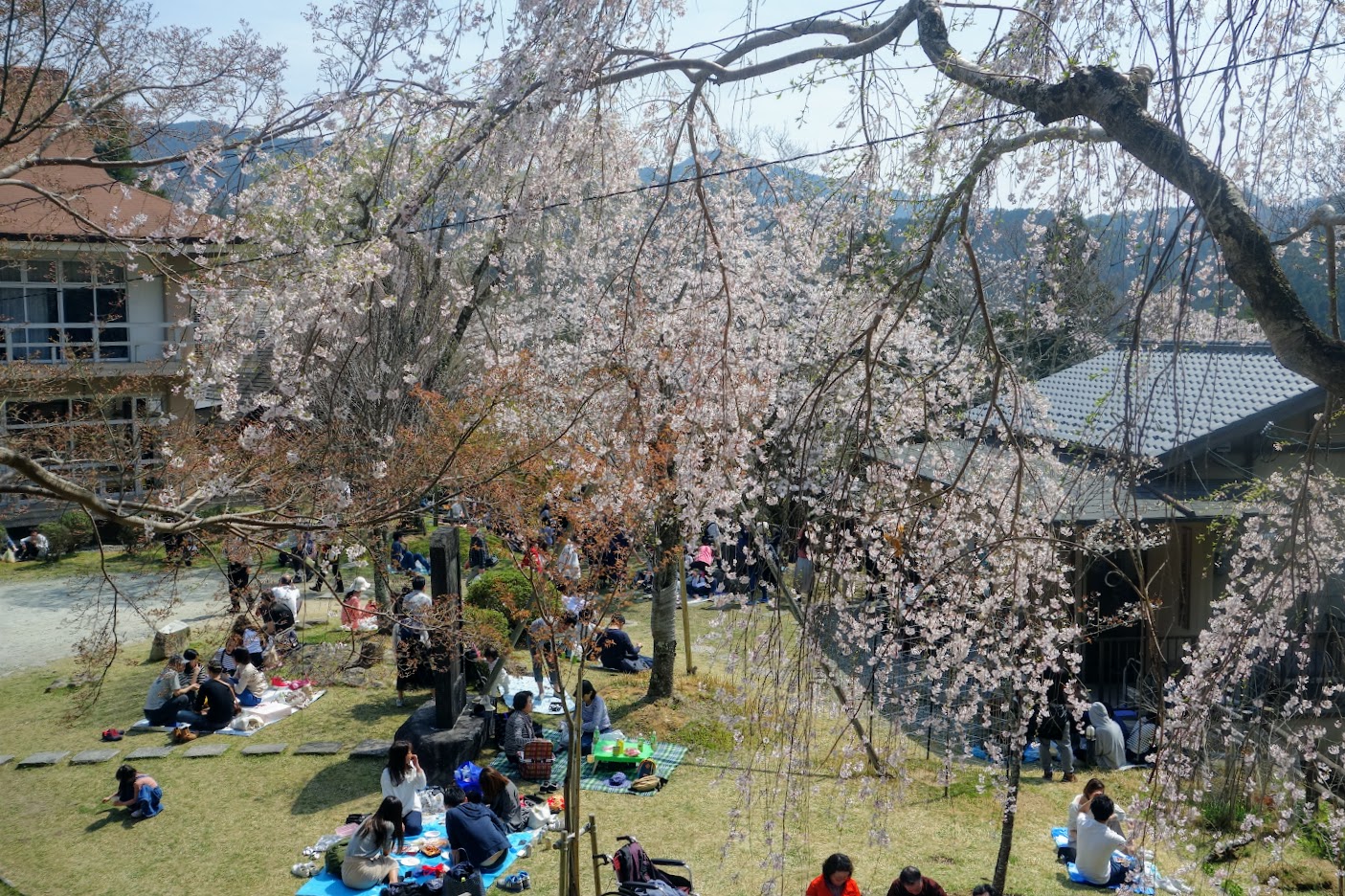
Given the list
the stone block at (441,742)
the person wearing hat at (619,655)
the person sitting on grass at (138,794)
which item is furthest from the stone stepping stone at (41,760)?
the person wearing hat at (619,655)

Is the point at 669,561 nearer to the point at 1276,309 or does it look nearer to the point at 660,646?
the point at 660,646

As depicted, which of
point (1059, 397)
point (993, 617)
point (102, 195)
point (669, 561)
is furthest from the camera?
point (102, 195)

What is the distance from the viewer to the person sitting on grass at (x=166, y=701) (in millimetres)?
9266

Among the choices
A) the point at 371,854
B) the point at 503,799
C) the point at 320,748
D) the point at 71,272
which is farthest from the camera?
the point at 71,272

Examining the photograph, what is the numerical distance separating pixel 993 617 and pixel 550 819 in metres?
4.67

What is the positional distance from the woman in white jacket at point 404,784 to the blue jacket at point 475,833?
696 millimetres

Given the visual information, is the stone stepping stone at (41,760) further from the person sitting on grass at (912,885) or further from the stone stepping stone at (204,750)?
the person sitting on grass at (912,885)

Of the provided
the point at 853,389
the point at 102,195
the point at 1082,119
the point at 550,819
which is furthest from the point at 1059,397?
the point at 102,195

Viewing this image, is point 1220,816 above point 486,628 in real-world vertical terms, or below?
below

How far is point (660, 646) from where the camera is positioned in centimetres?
996

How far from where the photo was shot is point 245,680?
982 cm

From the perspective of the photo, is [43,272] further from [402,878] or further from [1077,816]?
[1077,816]

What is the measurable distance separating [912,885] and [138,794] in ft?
20.1

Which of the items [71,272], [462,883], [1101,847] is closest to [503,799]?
[462,883]
